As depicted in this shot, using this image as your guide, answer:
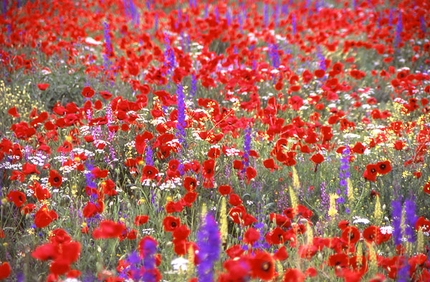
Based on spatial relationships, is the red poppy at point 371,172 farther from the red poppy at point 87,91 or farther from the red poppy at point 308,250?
the red poppy at point 87,91

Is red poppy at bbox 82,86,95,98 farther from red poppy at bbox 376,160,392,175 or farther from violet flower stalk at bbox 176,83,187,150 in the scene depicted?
red poppy at bbox 376,160,392,175

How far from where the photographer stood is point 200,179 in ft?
11.3

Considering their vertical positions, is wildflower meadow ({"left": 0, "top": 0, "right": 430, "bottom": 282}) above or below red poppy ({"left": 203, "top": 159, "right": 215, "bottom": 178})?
below

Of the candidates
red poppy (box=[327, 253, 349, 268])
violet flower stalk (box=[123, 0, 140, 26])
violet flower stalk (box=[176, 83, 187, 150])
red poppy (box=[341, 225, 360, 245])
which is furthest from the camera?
violet flower stalk (box=[123, 0, 140, 26])

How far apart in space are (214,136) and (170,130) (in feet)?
2.16

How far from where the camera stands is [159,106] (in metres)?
4.24

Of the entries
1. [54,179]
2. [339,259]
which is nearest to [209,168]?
[54,179]

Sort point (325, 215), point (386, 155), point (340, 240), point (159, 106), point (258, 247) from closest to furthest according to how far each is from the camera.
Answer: point (340, 240)
point (258, 247)
point (325, 215)
point (386, 155)
point (159, 106)

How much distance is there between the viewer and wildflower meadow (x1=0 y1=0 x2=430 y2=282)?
7.54ft

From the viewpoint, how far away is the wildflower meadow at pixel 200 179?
7.54 feet

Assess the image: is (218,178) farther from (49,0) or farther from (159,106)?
(49,0)

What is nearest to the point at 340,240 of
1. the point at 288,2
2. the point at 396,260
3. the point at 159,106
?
the point at 396,260

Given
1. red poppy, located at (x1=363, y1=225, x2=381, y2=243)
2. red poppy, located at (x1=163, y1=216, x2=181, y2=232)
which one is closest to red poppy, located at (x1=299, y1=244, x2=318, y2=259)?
red poppy, located at (x1=363, y1=225, x2=381, y2=243)

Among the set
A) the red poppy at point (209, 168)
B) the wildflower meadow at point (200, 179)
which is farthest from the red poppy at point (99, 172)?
the red poppy at point (209, 168)
